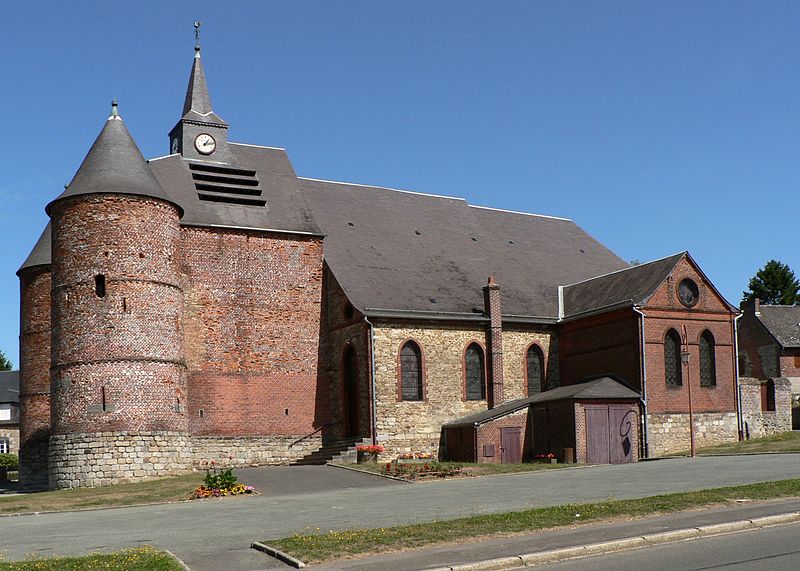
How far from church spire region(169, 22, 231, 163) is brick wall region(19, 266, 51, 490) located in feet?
25.8

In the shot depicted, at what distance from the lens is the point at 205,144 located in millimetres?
40562

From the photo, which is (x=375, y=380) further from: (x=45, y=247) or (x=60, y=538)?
(x=60, y=538)

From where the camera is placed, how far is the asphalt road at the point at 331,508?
1585 cm

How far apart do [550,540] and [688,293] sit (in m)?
26.6

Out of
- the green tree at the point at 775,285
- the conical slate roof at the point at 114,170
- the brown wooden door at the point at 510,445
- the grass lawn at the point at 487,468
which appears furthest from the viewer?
the green tree at the point at 775,285

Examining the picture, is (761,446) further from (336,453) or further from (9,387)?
(9,387)

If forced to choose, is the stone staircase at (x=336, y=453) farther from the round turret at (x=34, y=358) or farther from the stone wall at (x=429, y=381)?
the round turret at (x=34, y=358)

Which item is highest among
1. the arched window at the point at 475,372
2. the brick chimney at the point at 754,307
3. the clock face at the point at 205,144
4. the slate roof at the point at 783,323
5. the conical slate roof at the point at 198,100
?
the conical slate roof at the point at 198,100

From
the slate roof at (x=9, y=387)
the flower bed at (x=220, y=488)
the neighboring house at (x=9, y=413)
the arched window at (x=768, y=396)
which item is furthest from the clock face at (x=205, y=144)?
the slate roof at (x=9, y=387)

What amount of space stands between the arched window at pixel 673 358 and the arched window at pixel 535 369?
5.61 m

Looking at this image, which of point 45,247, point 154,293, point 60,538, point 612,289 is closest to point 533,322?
point 612,289

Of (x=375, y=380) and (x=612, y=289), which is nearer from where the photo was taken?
(x=375, y=380)

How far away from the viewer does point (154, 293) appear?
33.3 metres

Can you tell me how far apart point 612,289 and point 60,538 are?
27.7m
